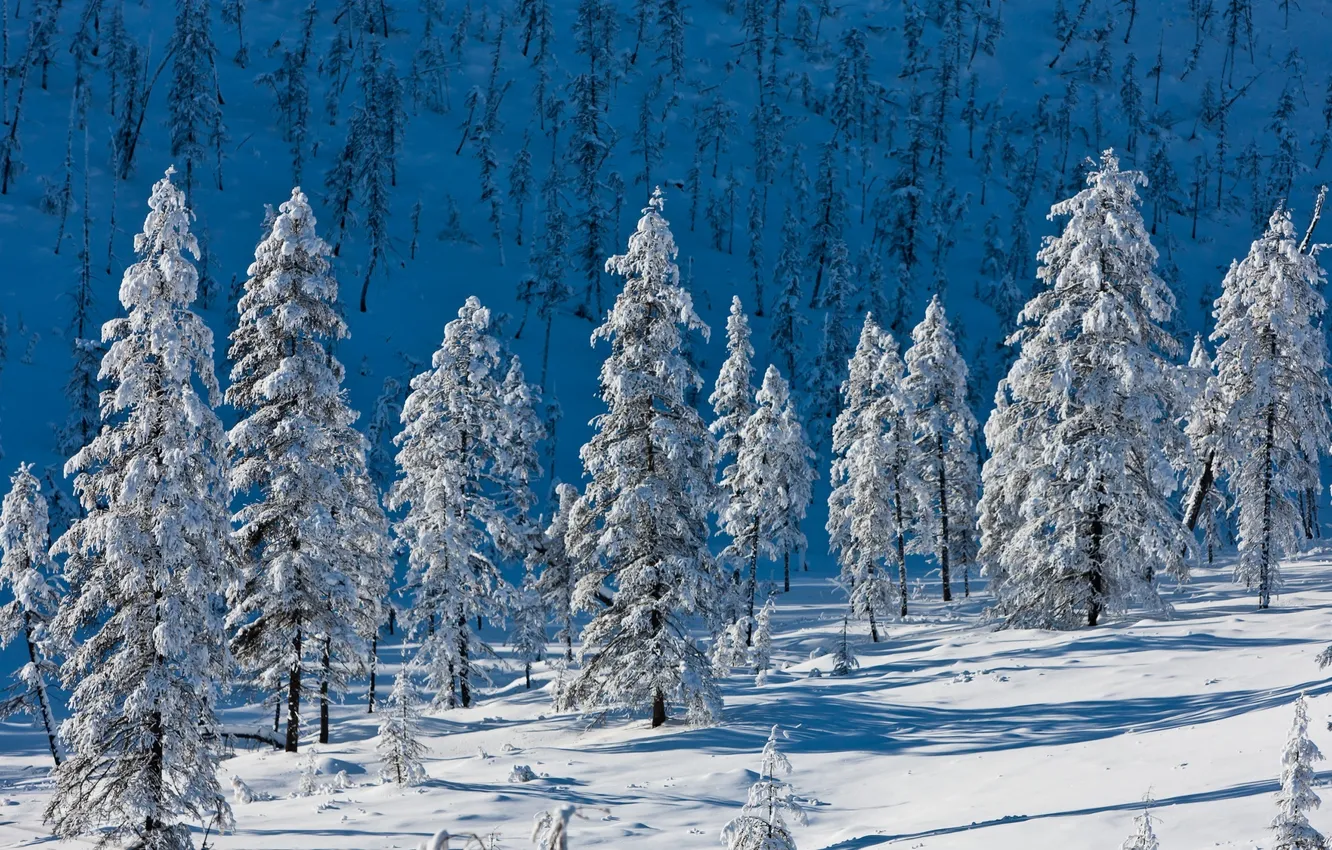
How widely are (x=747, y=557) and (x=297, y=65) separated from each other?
80.0m

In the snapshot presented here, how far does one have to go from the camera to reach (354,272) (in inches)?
3536

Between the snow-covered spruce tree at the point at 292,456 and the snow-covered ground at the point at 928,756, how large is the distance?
3.24 meters

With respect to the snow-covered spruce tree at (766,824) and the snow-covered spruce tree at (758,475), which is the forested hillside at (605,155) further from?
the snow-covered spruce tree at (766,824)

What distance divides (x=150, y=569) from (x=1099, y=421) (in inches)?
923

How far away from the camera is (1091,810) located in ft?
52.1

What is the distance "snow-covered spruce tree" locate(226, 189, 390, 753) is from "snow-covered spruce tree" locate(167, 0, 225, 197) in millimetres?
70607

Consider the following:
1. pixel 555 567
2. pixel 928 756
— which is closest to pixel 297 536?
pixel 928 756

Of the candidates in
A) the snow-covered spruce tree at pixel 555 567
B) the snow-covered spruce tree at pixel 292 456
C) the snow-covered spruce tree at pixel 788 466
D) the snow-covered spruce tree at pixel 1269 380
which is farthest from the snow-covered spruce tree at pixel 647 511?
the snow-covered spruce tree at pixel 788 466

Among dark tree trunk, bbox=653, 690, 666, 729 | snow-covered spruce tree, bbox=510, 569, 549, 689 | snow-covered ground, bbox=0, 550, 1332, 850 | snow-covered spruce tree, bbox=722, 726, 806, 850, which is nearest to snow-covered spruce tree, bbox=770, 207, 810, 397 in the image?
snow-covered spruce tree, bbox=510, 569, 549, 689

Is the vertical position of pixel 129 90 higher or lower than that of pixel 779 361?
higher

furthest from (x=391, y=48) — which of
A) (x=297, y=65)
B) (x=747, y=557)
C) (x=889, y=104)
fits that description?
(x=747, y=557)

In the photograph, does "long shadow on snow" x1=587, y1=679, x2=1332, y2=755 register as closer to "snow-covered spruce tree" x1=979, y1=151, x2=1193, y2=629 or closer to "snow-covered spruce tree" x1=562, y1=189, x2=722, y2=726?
"snow-covered spruce tree" x1=562, y1=189, x2=722, y2=726

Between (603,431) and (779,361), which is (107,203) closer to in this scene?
(779,361)

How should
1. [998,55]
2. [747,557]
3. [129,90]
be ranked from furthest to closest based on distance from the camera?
[998,55]
[129,90]
[747,557]
